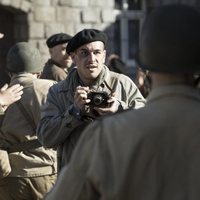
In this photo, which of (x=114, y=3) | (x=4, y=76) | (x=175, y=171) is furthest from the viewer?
(x=114, y=3)

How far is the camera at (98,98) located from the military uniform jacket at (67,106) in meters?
0.12

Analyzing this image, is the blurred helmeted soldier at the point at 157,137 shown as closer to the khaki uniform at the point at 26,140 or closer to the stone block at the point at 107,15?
the khaki uniform at the point at 26,140

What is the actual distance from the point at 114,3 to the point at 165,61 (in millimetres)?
10874

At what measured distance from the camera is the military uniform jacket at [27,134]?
498cm

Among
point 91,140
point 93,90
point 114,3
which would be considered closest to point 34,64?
point 93,90

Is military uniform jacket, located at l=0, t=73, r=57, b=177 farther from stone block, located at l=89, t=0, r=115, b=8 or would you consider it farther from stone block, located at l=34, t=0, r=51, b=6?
stone block, located at l=89, t=0, r=115, b=8

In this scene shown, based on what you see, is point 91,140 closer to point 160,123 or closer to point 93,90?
point 160,123

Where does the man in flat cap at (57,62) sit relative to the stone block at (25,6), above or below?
below

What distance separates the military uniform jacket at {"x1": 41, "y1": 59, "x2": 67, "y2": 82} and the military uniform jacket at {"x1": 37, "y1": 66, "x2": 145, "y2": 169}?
88.6 inches

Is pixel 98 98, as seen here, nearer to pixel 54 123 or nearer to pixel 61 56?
pixel 54 123

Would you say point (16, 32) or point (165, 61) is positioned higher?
point (165, 61)

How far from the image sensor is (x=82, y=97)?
3988 mm

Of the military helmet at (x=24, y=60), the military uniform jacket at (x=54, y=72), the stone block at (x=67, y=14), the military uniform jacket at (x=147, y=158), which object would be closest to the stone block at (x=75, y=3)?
the stone block at (x=67, y=14)

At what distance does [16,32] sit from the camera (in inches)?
450
